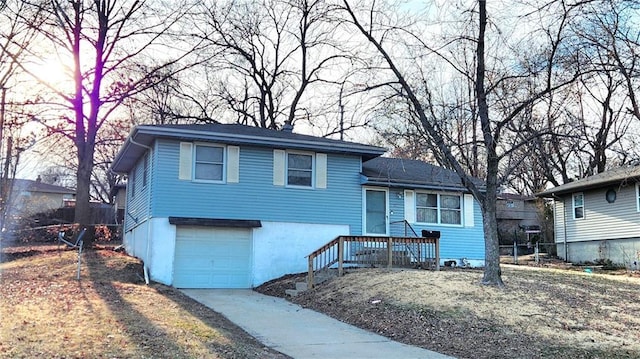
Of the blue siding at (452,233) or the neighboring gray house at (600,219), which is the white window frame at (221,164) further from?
the neighboring gray house at (600,219)

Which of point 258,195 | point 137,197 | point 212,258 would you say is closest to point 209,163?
point 258,195

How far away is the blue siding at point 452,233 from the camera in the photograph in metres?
19.6

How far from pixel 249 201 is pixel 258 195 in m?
0.34

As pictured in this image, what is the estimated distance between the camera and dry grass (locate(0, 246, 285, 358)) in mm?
7109

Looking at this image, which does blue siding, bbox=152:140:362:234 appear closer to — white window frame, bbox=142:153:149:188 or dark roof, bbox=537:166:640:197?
white window frame, bbox=142:153:149:188

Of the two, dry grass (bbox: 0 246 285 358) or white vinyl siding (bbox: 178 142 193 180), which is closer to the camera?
dry grass (bbox: 0 246 285 358)

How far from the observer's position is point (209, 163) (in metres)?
16.9

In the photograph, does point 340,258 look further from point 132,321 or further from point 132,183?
point 132,183

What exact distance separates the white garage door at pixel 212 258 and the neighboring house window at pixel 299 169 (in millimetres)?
2229

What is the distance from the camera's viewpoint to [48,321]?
336 inches

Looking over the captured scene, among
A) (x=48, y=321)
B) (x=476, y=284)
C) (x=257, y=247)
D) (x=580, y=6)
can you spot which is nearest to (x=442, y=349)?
(x=476, y=284)

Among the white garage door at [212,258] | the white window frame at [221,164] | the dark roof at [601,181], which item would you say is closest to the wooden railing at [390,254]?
the white garage door at [212,258]

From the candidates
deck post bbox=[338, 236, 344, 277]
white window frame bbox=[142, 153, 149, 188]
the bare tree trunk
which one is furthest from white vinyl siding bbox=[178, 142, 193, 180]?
the bare tree trunk

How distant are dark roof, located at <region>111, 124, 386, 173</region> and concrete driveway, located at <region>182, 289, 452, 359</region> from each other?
16.0ft
